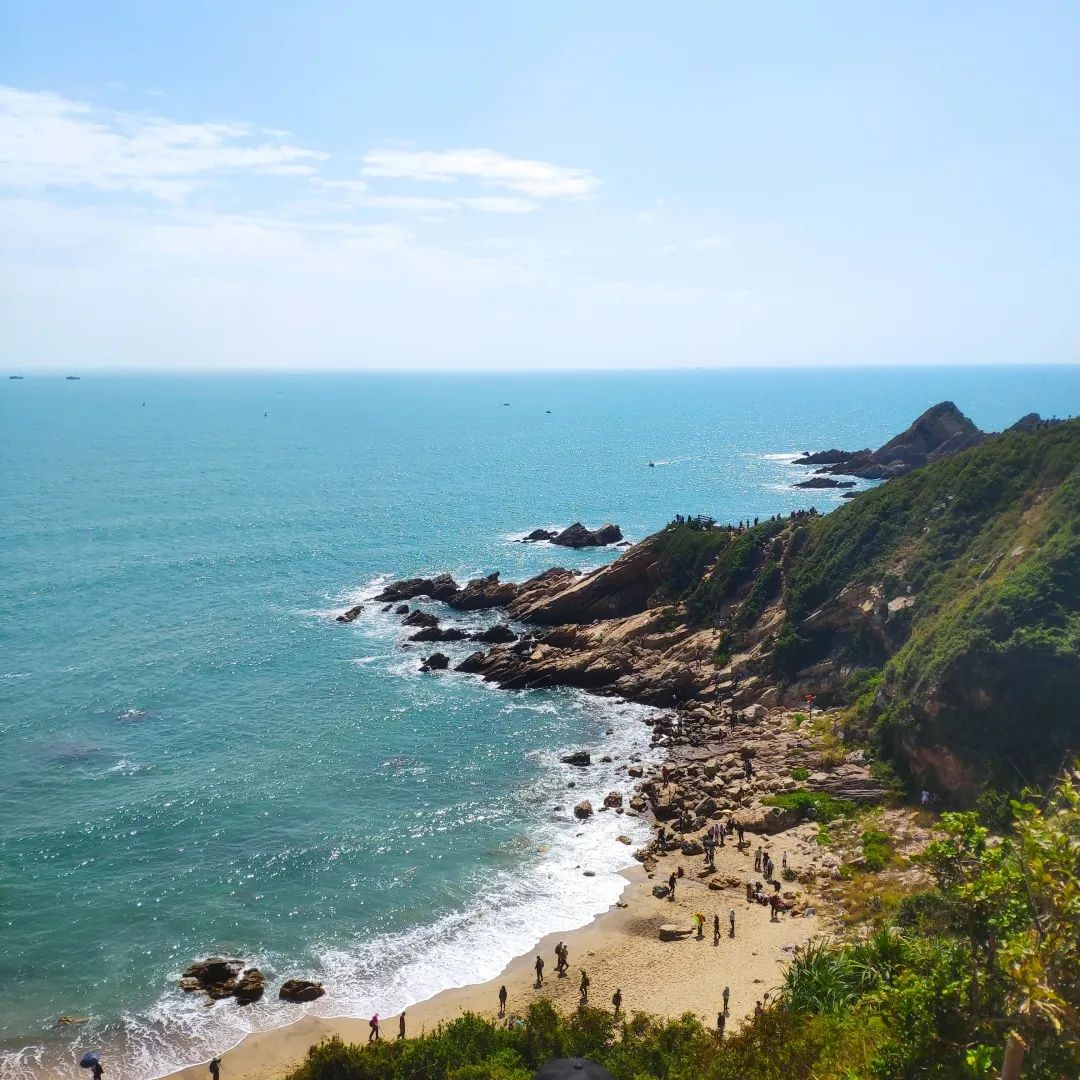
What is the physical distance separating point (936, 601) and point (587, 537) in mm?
54390

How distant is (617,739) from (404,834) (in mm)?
15874

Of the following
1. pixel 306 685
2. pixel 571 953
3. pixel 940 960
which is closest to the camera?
pixel 940 960

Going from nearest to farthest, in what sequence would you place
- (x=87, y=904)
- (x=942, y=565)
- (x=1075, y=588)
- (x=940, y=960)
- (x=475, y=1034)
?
1. (x=940, y=960)
2. (x=475, y=1034)
3. (x=87, y=904)
4. (x=1075, y=588)
5. (x=942, y=565)

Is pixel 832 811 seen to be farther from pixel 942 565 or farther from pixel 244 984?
pixel 244 984

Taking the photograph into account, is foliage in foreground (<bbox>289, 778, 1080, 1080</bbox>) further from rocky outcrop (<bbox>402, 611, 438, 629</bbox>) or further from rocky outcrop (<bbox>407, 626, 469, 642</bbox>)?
rocky outcrop (<bbox>402, 611, 438, 629</bbox>)

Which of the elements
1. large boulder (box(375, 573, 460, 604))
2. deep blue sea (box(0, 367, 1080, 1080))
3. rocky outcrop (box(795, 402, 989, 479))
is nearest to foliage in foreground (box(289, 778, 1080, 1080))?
deep blue sea (box(0, 367, 1080, 1080))

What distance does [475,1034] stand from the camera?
25.6m

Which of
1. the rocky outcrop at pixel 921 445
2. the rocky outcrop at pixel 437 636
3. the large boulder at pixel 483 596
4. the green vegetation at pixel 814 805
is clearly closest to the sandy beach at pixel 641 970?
the green vegetation at pixel 814 805

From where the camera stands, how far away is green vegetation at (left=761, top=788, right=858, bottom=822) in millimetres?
42000

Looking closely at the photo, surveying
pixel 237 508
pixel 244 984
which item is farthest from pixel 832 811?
→ pixel 237 508

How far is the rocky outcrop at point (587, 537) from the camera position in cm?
10012

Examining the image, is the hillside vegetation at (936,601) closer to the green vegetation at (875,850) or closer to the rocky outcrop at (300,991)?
the green vegetation at (875,850)

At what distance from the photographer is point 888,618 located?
5194 cm

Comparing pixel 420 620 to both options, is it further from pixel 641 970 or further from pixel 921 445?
pixel 921 445
